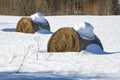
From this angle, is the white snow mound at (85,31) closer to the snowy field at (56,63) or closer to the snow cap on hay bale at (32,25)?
the snowy field at (56,63)

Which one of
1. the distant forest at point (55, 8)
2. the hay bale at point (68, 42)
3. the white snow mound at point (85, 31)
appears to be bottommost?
the distant forest at point (55, 8)

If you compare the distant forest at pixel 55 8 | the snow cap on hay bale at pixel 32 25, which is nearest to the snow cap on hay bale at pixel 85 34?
the snow cap on hay bale at pixel 32 25

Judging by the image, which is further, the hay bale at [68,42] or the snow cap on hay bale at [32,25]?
the snow cap on hay bale at [32,25]

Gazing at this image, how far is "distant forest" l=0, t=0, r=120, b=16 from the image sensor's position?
32594mm

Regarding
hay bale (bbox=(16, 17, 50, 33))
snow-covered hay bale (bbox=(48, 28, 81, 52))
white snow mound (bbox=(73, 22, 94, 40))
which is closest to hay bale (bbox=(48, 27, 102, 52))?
snow-covered hay bale (bbox=(48, 28, 81, 52))

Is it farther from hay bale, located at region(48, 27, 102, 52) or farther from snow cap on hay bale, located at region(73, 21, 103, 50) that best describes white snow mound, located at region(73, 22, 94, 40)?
hay bale, located at region(48, 27, 102, 52)

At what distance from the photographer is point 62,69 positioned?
9.73 metres

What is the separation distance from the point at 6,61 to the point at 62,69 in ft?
5.69

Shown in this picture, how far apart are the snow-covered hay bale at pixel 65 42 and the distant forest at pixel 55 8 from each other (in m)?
19.2

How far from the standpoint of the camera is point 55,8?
1377 inches

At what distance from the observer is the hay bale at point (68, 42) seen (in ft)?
40.8

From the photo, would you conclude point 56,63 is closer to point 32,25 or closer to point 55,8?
point 32,25

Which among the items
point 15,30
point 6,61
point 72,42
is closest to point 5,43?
point 72,42

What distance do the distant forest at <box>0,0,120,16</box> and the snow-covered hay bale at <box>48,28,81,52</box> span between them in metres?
19.2
